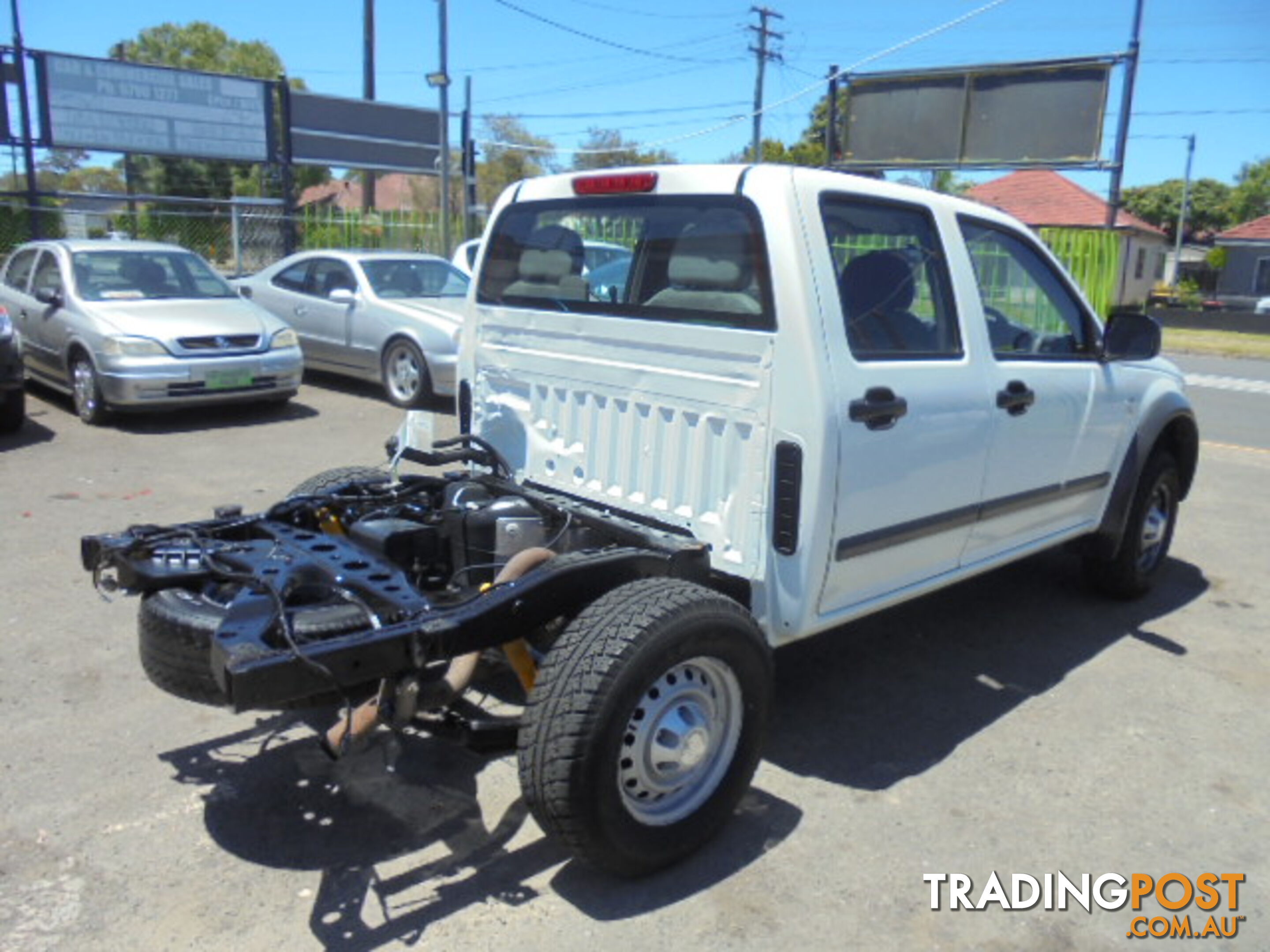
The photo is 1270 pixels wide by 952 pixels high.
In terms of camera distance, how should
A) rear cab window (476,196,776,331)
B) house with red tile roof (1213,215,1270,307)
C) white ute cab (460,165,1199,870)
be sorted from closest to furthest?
white ute cab (460,165,1199,870) → rear cab window (476,196,776,331) → house with red tile roof (1213,215,1270,307)

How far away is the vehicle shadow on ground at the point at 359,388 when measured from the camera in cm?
1035

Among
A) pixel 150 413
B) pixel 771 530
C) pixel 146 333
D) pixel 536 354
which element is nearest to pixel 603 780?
pixel 771 530

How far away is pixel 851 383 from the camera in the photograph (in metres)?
3.25

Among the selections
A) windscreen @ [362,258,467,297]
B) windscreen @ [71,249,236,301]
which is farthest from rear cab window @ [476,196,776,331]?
windscreen @ [362,258,467,297]

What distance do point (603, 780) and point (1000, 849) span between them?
1.32 meters

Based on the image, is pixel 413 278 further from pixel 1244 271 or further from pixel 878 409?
pixel 1244 271

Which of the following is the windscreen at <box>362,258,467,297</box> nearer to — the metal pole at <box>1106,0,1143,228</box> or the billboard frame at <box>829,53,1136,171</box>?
the billboard frame at <box>829,53,1136,171</box>

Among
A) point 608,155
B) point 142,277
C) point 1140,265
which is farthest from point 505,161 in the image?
point 142,277

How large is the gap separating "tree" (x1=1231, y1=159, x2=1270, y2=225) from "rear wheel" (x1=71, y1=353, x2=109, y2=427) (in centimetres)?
7027

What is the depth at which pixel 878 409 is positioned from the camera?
10.9 ft

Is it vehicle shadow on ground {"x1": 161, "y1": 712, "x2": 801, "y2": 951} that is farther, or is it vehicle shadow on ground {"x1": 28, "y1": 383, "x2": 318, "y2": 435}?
vehicle shadow on ground {"x1": 28, "y1": 383, "x2": 318, "y2": 435}

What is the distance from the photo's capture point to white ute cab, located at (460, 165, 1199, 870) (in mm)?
2881

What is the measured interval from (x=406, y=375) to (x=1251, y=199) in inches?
2733

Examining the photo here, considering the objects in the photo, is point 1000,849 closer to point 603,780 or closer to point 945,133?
point 603,780
